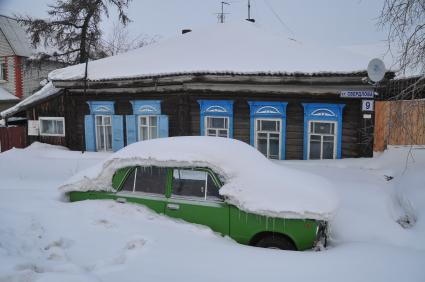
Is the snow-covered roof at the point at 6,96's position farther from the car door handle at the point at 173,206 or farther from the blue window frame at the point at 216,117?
the car door handle at the point at 173,206

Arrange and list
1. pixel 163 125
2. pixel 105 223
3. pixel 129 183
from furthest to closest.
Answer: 1. pixel 163 125
2. pixel 129 183
3. pixel 105 223

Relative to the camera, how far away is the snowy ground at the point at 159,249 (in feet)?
11.4

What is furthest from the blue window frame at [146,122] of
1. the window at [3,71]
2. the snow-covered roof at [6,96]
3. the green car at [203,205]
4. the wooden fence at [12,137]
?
the window at [3,71]

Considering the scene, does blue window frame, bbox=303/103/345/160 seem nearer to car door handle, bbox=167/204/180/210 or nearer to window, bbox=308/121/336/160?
window, bbox=308/121/336/160

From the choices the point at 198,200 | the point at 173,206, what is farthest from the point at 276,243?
the point at 173,206

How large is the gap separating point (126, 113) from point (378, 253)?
10.9 meters

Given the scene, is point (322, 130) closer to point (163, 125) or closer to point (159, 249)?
point (163, 125)

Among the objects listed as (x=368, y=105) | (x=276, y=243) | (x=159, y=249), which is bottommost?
(x=276, y=243)

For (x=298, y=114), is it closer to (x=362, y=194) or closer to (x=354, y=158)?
(x=354, y=158)

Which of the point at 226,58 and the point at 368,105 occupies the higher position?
the point at 226,58

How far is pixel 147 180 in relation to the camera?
5215 mm

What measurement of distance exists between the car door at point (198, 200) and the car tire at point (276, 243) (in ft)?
1.55

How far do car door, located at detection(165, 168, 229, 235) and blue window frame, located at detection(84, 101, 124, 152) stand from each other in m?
9.01

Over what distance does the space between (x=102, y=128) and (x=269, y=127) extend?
21.2 feet
